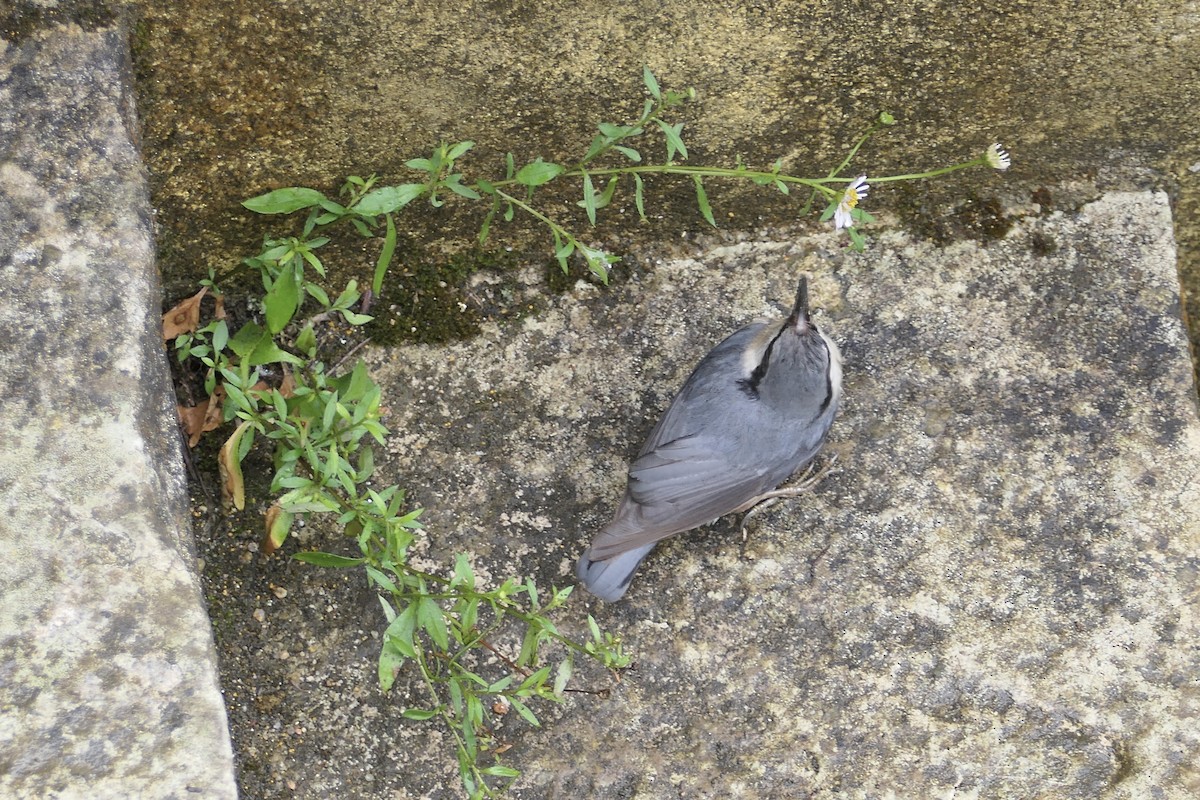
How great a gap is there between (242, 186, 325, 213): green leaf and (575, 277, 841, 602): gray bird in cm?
98

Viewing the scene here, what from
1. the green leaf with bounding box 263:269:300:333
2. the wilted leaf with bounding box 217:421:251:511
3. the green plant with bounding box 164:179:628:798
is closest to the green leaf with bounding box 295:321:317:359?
the green plant with bounding box 164:179:628:798

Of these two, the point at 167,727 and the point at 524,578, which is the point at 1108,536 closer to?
the point at 524,578

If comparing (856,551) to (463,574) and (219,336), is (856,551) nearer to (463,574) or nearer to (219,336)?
(463,574)

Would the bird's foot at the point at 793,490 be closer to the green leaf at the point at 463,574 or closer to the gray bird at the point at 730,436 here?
the gray bird at the point at 730,436

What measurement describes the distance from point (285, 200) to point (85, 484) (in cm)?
71

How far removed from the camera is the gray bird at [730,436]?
246 cm

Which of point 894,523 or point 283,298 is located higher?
point 283,298

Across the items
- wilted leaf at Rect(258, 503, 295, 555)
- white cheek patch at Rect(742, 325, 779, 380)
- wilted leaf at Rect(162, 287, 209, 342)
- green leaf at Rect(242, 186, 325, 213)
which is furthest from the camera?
white cheek patch at Rect(742, 325, 779, 380)

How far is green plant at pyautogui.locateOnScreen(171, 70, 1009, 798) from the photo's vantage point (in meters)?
2.16

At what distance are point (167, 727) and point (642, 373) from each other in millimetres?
1394

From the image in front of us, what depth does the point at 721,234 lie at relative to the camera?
275 centimetres

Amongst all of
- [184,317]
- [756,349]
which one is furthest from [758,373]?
[184,317]

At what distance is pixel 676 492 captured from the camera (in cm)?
247

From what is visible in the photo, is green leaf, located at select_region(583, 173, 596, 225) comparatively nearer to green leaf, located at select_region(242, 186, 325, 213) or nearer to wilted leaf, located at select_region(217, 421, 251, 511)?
green leaf, located at select_region(242, 186, 325, 213)
